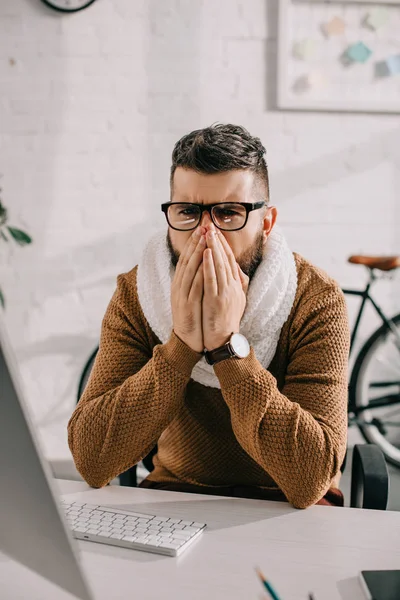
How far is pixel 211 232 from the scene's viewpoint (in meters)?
1.24

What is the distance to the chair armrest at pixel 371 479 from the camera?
113 centimetres

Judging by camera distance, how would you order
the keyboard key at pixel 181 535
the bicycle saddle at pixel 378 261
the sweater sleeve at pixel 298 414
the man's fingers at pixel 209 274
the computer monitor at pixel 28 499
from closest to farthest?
1. the computer monitor at pixel 28 499
2. the keyboard key at pixel 181 535
3. the sweater sleeve at pixel 298 414
4. the man's fingers at pixel 209 274
5. the bicycle saddle at pixel 378 261

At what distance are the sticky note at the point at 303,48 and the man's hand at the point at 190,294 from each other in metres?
1.70

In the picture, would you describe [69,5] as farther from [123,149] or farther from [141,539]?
[141,539]

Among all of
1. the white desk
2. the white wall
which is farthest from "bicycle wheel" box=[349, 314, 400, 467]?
the white desk

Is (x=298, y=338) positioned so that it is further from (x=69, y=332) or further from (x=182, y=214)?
(x=69, y=332)

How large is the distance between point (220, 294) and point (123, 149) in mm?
1685

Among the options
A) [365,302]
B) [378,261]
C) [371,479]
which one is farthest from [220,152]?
[365,302]

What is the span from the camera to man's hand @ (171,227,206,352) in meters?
1.18

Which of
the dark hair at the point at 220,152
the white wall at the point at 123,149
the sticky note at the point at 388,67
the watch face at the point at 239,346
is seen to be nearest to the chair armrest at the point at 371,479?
the watch face at the point at 239,346

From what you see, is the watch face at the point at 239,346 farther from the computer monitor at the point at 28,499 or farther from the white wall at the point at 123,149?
the white wall at the point at 123,149

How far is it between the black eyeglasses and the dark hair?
0.22ft

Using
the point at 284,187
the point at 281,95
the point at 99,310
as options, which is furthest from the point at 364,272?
the point at 99,310

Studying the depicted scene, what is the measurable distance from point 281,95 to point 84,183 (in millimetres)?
850
